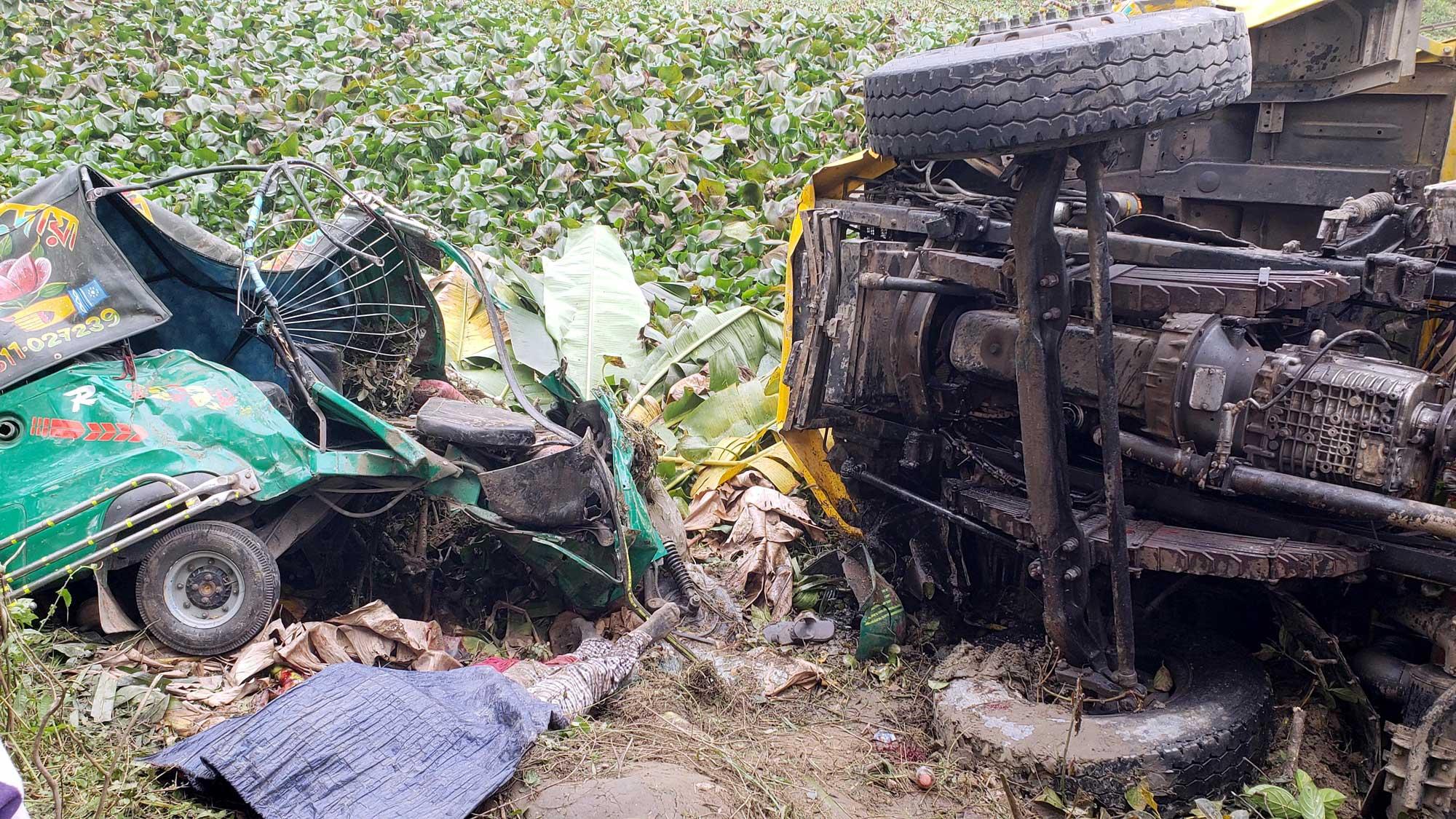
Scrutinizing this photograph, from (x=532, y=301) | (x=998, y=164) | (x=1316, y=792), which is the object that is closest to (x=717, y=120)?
(x=532, y=301)

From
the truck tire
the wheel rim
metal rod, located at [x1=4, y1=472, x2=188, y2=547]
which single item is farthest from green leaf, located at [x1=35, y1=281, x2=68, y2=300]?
the truck tire

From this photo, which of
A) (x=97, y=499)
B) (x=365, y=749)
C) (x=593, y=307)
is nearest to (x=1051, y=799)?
(x=365, y=749)

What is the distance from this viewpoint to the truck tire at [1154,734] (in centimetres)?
355

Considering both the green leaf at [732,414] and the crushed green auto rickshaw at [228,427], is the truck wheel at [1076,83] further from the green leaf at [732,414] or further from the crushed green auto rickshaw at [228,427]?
the green leaf at [732,414]

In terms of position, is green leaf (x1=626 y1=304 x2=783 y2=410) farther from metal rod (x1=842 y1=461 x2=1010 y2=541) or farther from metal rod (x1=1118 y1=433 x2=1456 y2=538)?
metal rod (x1=1118 y1=433 x2=1456 y2=538)

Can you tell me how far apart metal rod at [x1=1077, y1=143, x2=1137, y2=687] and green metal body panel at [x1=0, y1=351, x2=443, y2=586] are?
260cm

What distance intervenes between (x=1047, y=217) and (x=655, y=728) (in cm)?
221

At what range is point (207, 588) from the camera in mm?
4184

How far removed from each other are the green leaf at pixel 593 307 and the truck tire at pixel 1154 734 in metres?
3.41

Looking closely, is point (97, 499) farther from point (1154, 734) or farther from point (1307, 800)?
point (1307, 800)

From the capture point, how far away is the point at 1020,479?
440cm

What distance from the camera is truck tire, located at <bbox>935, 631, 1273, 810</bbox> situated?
11.6 ft

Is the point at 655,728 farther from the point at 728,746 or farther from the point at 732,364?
the point at 732,364

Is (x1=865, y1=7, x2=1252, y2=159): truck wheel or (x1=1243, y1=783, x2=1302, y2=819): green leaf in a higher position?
(x1=865, y1=7, x2=1252, y2=159): truck wheel
